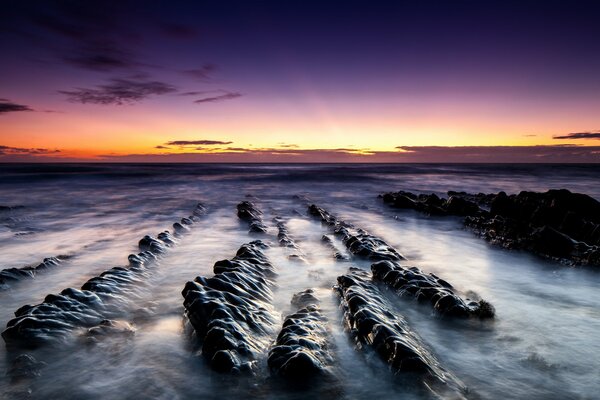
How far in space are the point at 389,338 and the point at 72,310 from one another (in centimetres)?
391

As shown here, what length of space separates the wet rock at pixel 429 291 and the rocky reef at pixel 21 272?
6111 mm

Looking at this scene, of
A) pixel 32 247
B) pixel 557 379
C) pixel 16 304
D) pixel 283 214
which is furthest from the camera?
pixel 283 214

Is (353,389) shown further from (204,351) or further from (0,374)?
(0,374)

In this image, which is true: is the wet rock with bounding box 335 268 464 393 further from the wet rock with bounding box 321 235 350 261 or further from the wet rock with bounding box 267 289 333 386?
the wet rock with bounding box 321 235 350 261

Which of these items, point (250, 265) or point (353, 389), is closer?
point (353, 389)

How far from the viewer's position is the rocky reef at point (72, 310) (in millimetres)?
4184

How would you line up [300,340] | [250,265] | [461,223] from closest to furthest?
[300,340] → [250,265] → [461,223]

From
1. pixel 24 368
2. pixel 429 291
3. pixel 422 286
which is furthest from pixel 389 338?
pixel 24 368

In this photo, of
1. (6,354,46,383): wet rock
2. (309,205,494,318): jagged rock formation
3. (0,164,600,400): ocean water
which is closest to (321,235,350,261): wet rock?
(0,164,600,400): ocean water

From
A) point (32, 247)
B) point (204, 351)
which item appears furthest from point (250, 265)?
point (32, 247)

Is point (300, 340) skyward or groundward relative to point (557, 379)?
skyward

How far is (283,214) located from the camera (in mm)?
15898

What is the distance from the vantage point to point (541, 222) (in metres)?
12.2

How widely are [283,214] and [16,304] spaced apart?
11064mm
